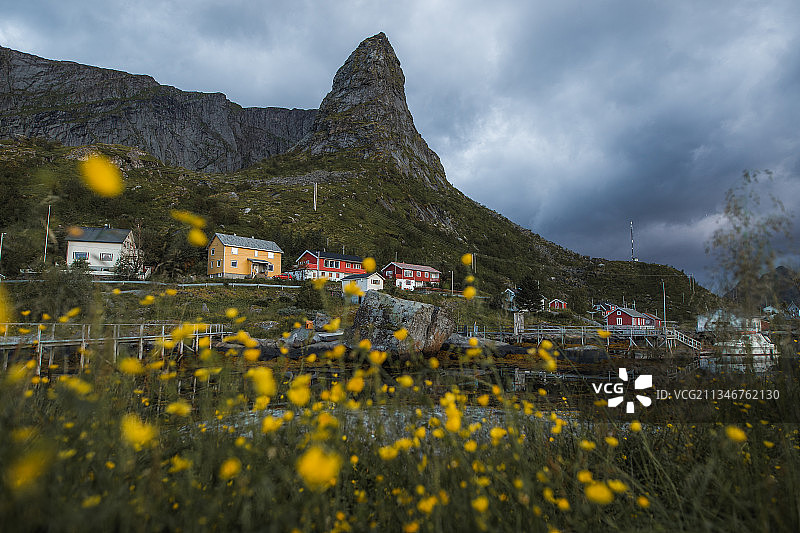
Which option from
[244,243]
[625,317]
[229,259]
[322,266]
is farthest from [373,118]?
[625,317]

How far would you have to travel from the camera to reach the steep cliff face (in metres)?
127

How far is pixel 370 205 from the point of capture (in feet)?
255

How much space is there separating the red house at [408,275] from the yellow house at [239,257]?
15124 millimetres

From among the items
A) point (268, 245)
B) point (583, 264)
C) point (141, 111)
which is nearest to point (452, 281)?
point (268, 245)

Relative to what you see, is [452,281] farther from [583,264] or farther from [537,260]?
[583,264]

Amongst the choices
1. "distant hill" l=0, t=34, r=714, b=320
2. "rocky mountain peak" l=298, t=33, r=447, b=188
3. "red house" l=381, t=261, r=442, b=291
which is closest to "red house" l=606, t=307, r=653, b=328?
"distant hill" l=0, t=34, r=714, b=320

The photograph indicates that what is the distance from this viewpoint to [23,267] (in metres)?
2.62

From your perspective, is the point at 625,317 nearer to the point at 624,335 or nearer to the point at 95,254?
the point at 624,335

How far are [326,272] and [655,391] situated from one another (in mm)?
41362

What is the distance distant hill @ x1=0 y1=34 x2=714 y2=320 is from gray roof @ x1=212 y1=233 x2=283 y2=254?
1536 millimetres

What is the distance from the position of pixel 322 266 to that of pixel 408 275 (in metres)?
12.1

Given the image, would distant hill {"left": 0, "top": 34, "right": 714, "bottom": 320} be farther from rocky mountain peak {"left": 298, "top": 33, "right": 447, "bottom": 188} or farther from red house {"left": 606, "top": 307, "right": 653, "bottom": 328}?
red house {"left": 606, "top": 307, "right": 653, "bottom": 328}

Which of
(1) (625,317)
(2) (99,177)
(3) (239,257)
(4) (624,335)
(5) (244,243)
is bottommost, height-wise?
(1) (625,317)

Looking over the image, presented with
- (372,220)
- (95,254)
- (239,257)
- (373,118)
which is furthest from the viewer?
(373,118)
